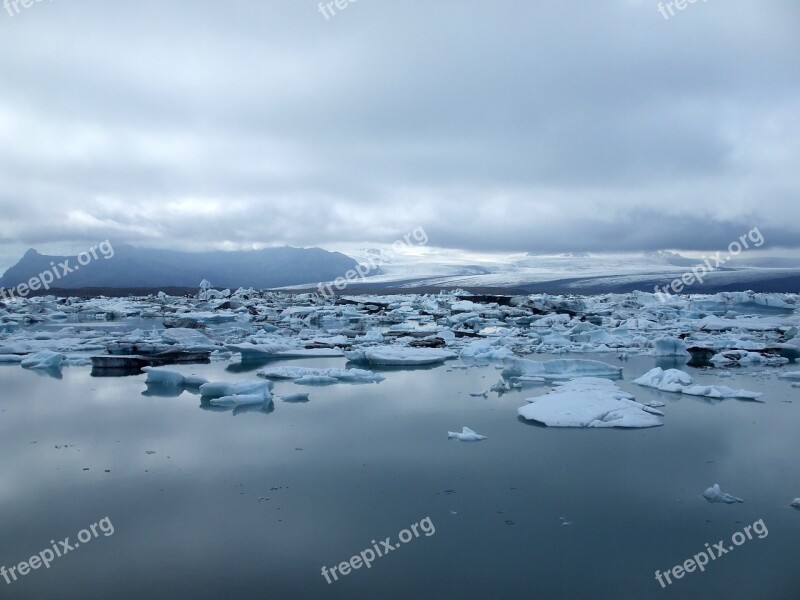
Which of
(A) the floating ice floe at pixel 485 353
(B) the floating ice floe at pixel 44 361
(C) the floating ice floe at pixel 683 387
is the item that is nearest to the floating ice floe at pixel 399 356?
(A) the floating ice floe at pixel 485 353

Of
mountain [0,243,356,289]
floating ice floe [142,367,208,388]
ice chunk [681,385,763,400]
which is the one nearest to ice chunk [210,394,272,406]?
floating ice floe [142,367,208,388]

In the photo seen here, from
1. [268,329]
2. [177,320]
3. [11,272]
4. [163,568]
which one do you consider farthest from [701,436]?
[11,272]

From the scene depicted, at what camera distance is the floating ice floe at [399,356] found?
11023 millimetres

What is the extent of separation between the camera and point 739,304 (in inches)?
912

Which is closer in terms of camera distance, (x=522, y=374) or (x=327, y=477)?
(x=327, y=477)

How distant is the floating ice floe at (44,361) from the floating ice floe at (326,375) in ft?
12.2

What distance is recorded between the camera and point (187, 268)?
10525cm

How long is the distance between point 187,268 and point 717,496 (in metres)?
109

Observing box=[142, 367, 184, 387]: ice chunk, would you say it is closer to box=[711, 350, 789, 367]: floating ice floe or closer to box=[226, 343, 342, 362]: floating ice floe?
box=[226, 343, 342, 362]: floating ice floe

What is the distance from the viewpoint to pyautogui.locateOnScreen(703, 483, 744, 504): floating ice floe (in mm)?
4234

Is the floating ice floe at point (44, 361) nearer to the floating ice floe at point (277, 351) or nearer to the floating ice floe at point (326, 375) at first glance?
the floating ice floe at point (277, 351)

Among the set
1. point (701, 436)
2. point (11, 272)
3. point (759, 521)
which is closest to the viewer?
point (759, 521)

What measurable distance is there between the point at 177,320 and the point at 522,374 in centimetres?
1286

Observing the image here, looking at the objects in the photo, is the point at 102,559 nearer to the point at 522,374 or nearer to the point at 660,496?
the point at 660,496
